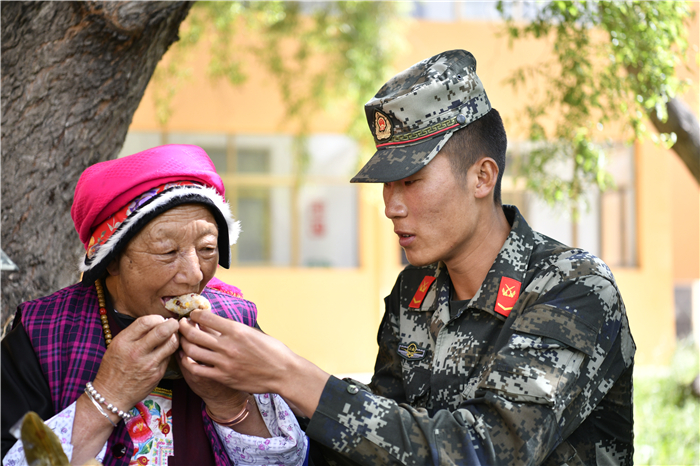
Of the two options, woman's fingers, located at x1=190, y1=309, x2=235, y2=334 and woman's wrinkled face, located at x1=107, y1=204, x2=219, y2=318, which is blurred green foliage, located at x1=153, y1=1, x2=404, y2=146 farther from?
woman's fingers, located at x1=190, y1=309, x2=235, y2=334

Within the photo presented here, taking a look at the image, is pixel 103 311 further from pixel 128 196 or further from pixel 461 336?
pixel 461 336

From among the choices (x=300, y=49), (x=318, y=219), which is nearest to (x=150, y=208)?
(x=300, y=49)

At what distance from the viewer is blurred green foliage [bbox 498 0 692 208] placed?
361 centimetres

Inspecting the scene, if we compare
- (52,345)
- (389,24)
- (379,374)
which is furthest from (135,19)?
(389,24)

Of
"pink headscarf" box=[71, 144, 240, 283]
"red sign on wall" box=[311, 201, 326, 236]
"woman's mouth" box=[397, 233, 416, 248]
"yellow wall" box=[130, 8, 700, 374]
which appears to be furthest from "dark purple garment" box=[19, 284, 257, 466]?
"red sign on wall" box=[311, 201, 326, 236]

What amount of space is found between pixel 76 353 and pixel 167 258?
0.41 metres

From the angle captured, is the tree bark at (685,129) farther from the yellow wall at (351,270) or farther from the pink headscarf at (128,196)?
the yellow wall at (351,270)

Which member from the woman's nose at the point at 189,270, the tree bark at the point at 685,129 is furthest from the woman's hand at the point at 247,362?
the tree bark at the point at 685,129

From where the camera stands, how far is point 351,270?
1048 cm

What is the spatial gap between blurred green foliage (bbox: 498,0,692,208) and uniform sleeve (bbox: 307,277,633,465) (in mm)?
2093

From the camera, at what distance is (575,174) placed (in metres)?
4.66

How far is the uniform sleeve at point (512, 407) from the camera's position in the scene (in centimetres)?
174

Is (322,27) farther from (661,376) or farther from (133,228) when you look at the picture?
(133,228)

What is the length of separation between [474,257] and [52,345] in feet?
4.75
